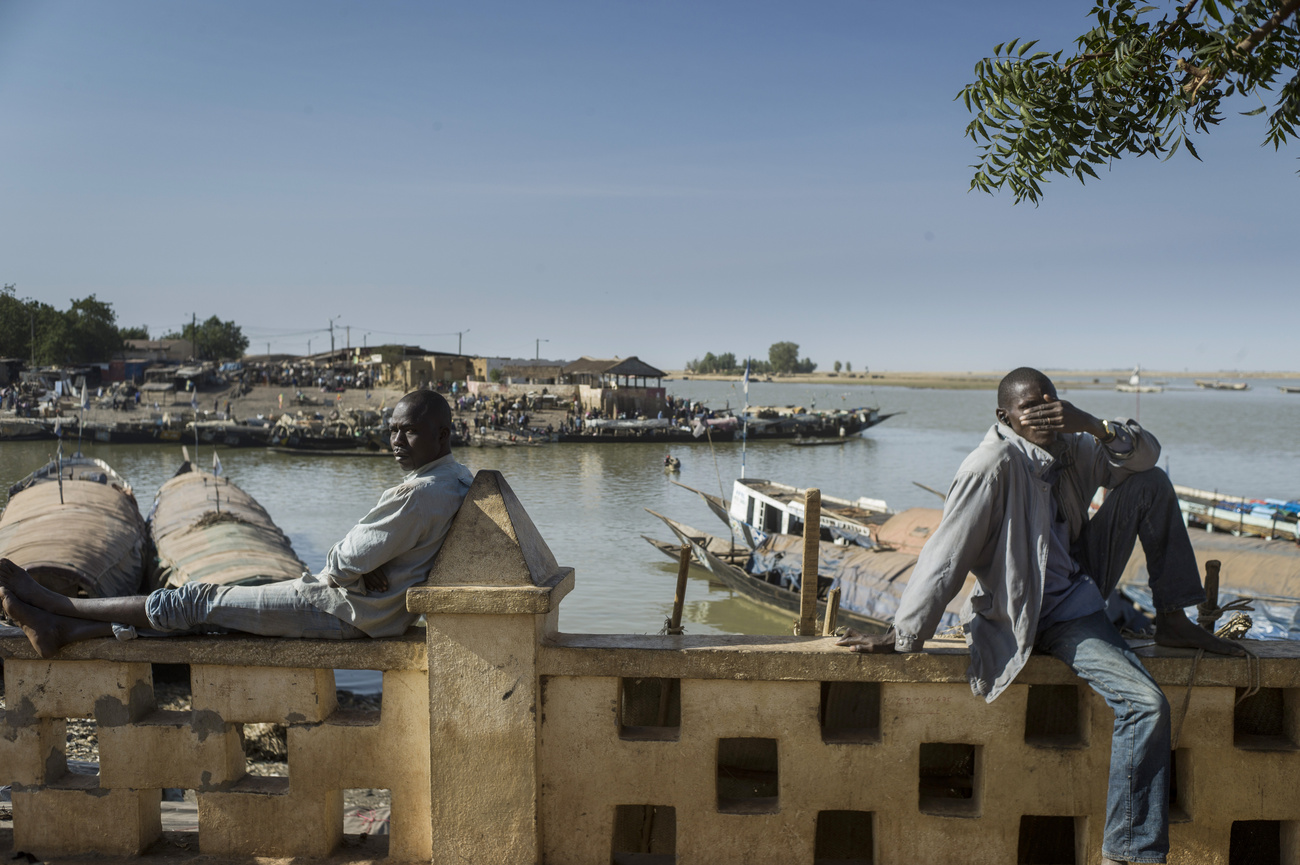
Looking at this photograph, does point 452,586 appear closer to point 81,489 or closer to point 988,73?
point 988,73

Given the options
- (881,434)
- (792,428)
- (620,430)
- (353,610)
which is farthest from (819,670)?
(881,434)

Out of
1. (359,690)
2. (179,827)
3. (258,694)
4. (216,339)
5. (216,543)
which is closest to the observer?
(258,694)

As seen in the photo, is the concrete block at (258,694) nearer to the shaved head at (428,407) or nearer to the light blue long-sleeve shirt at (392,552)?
the light blue long-sleeve shirt at (392,552)

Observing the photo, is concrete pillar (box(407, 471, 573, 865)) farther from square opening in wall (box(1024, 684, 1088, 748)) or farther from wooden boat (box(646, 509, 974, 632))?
wooden boat (box(646, 509, 974, 632))

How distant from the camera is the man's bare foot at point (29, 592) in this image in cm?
354

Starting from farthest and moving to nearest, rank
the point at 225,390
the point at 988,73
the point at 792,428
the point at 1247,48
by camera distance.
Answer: the point at 225,390 → the point at 792,428 → the point at 988,73 → the point at 1247,48

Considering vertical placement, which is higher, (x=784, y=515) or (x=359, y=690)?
(x=784, y=515)

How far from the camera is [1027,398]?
3.31 m

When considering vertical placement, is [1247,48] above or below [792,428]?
above

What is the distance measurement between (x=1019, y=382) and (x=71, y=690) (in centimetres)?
388

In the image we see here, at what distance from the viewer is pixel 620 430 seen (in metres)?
64.8

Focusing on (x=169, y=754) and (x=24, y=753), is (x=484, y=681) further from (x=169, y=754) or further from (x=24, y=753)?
(x=24, y=753)

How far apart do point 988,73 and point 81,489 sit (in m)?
18.5

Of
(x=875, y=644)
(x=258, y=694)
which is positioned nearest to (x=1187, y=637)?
(x=875, y=644)
